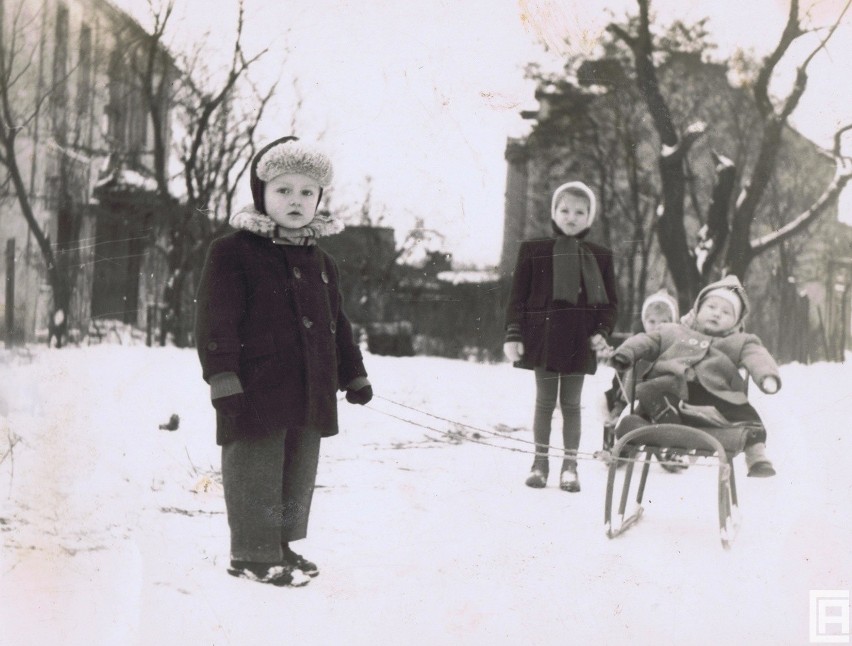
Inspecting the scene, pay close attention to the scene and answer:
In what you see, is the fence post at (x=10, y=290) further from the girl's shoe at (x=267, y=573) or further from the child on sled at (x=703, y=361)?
the child on sled at (x=703, y=361)

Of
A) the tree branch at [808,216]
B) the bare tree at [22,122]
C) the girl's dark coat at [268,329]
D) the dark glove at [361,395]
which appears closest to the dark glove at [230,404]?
the girl's dark coat at [268,329]

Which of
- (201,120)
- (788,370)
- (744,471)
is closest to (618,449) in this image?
(744,471)

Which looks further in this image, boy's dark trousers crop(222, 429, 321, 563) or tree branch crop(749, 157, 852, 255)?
tree branch crop(749, 157, 852, 255)

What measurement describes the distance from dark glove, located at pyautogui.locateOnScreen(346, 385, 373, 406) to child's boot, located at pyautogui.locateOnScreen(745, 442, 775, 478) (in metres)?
1.21

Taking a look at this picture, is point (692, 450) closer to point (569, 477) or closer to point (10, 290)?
point (569, 477)

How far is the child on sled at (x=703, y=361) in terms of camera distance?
2.67 meters

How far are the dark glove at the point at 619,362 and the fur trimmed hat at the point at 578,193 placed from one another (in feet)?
1.53

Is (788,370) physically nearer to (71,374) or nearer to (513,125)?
(513,125)

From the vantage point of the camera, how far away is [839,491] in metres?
2.71

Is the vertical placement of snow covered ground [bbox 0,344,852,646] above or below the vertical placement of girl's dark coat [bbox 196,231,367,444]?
below

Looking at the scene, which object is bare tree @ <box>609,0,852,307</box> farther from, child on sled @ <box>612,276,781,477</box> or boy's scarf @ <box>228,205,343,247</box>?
boy's scarf @ <box>228,205,343,247</box>

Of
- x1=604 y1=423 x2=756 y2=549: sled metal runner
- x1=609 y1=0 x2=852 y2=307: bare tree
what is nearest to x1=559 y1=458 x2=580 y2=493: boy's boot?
x1=604 y1=423 x2=756 y2=549: sled metal runner

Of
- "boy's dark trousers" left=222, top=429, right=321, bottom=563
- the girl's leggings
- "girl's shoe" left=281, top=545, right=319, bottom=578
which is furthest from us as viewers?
the girl's leggings

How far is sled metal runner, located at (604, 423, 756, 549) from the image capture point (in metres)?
2.54
